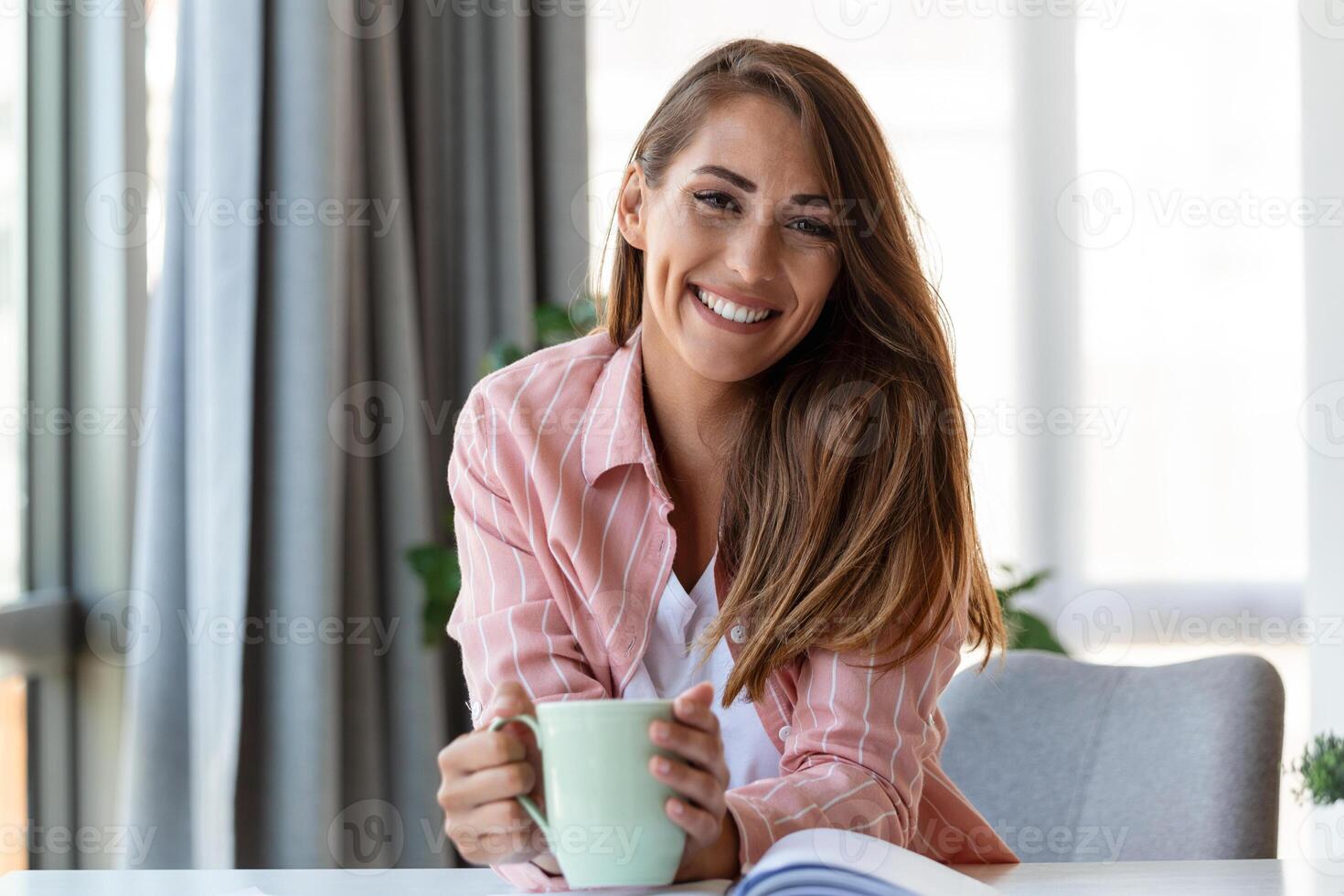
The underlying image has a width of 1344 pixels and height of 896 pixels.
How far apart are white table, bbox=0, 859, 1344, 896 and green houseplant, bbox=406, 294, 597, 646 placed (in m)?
1.64

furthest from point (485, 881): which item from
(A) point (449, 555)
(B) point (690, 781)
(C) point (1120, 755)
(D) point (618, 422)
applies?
(A) point (449, 555)

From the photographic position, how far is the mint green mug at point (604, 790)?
77cm

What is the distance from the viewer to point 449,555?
8.76 feet

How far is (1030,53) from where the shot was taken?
10.8ft

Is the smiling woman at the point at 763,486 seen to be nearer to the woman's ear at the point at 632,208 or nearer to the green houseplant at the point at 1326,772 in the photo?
the woman's ear at the point at 632,208

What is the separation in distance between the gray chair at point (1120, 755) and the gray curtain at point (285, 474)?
1.34 m

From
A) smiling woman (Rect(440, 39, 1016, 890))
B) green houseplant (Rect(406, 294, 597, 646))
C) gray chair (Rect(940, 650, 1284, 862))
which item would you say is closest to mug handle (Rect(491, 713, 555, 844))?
smiling woman (Rect(440, 39, 1016, 890))

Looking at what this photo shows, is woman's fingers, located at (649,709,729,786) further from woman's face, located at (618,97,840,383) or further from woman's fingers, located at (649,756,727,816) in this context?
woman's face, located at (618,97,840,383)

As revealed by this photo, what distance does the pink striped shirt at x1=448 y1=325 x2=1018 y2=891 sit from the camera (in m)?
1.05

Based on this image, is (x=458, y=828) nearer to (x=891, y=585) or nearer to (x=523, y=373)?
(x=891, y=585)

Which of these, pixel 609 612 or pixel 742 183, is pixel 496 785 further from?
pixel 742 183

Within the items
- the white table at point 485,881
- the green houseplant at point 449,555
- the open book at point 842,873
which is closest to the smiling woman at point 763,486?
the white table at point 485,881

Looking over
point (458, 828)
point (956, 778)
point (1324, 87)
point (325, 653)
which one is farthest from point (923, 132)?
point (458, 828)

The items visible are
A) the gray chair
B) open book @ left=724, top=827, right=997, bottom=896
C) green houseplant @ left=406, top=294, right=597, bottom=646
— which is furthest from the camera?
green houseplant @ left=406, top=294, right=597, bottom=646
